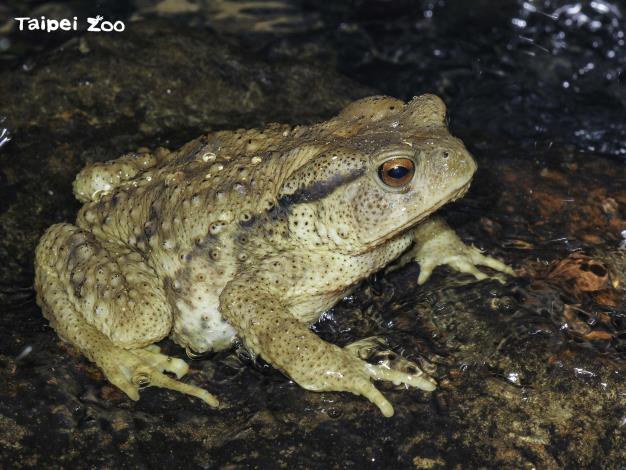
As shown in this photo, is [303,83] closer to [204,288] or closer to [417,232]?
[417,232]

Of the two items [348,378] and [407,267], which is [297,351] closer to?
[348,378]

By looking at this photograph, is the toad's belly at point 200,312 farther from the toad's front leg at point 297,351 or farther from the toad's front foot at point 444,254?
the toad's front foot at point 444,254

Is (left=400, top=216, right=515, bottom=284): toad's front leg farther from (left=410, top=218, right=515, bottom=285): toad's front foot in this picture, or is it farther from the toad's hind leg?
the toad's hind leg

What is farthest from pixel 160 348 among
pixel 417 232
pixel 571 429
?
pixel 571 429
